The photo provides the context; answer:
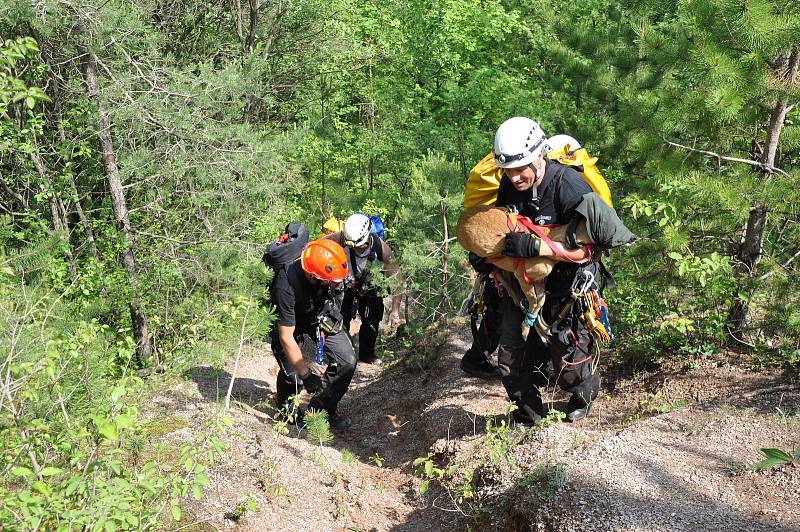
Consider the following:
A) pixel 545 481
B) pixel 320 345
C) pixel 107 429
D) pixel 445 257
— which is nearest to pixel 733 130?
pixel 445 257

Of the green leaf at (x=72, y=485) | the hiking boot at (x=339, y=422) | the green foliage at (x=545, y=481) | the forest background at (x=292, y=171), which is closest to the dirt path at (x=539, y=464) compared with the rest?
the green foliage at (x=545, y=481)

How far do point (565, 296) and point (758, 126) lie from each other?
2.60 metres

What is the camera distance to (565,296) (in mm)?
5363

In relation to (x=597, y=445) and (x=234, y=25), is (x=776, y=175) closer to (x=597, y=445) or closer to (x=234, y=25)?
(x=597, y=445)

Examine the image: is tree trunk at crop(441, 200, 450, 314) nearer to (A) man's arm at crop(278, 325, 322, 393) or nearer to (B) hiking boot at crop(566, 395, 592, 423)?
(A) man's arm at crop(278, 325, 322, 393)

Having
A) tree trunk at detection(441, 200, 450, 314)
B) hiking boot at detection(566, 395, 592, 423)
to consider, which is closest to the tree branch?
hiking boot at detection(566, 395, 592, 423)

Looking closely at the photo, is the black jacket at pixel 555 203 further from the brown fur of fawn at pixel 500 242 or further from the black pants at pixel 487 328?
the black pants at pixel 487 328

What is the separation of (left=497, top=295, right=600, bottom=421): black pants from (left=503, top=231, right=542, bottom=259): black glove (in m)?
0.59

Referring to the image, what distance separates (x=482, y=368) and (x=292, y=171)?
6.01 m

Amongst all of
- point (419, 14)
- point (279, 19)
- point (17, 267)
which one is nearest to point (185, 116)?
point (17, 267)

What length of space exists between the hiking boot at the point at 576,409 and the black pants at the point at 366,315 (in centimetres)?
290

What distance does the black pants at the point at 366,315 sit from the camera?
8.02 metres

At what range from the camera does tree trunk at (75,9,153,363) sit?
941cm

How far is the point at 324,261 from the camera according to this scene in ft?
20.8
